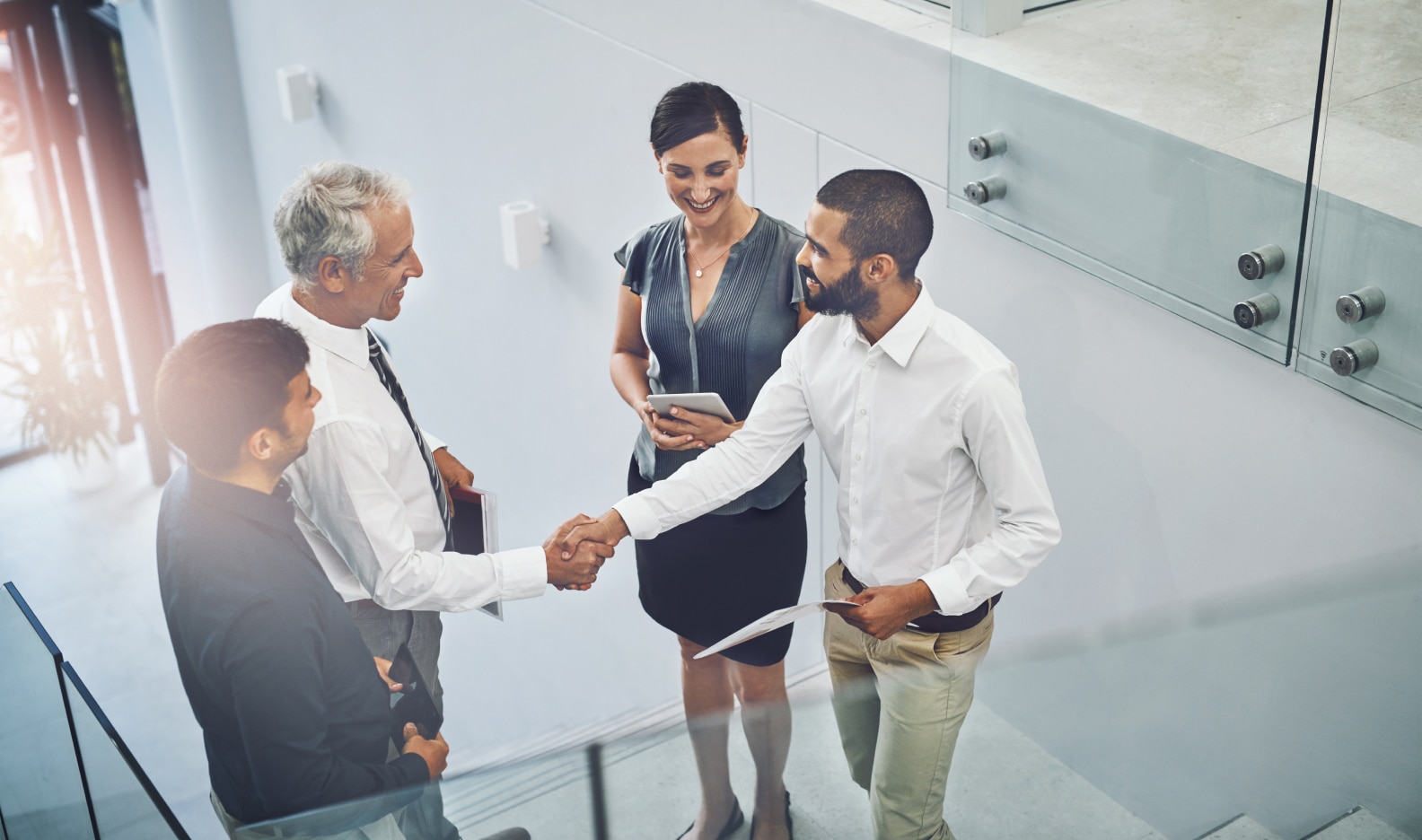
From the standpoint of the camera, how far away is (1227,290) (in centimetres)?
264

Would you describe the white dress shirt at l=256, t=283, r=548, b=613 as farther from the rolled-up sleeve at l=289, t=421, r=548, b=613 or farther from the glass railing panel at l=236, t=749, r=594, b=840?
the glass railing panel at l=236, t=749, r=594, b=840

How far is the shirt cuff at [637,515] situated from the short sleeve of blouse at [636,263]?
1.80 feet

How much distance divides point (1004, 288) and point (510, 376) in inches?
119

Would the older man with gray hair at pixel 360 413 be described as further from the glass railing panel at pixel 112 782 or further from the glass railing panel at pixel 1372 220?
the glass railing panel at pixel 1372 220

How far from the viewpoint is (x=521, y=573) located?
2959 millimetres

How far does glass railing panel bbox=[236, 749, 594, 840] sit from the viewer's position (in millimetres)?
2330

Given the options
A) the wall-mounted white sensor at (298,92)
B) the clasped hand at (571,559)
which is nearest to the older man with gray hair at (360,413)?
the clasped hand at (571,559)

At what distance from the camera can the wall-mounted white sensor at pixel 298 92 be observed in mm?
6691

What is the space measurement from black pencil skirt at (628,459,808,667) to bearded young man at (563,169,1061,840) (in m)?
0.47

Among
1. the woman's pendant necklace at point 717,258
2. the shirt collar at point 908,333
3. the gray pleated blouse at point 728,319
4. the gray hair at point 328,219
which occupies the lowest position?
the gray pleated blouse at point 728,319

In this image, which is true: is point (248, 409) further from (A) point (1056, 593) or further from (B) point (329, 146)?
(B) point (329, 146)

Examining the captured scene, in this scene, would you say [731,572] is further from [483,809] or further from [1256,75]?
[1256,75]

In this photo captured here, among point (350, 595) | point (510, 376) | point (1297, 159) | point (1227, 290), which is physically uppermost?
point (1297, 159)

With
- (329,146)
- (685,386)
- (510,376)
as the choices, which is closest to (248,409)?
(685,386)
